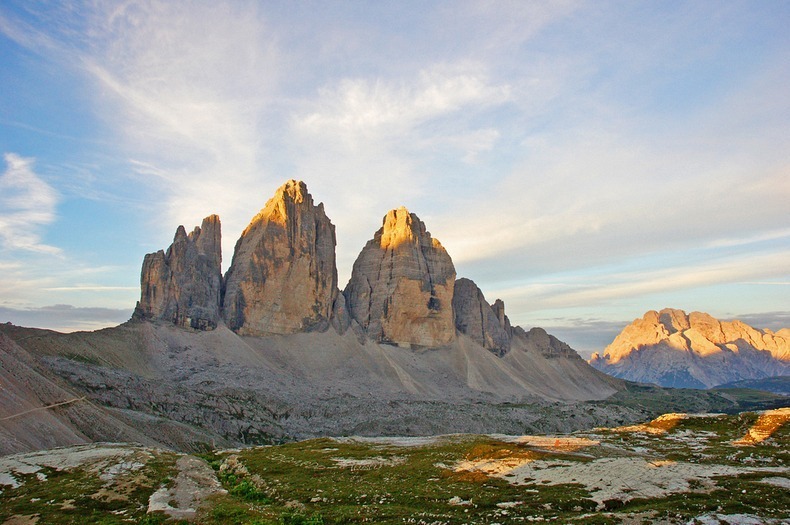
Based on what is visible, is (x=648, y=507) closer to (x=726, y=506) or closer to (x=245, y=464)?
(x=726, y=506)

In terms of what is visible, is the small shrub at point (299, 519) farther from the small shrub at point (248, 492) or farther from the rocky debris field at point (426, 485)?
the small shrub at point (248, 492)

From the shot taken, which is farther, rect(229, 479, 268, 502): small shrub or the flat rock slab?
rect(229, 479, 268, 502): small shrub

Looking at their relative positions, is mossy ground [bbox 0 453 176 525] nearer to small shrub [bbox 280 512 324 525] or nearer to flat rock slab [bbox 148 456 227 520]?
flat rock slab [bbox 148 456 227 520]

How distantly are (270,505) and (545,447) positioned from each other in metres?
26.7

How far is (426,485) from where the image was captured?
34.4 m

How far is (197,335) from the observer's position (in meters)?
195

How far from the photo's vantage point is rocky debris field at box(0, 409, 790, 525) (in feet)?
84.2

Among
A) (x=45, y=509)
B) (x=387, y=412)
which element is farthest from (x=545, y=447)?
(x=387, y=412)

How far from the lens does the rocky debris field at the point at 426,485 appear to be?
84.2 ft

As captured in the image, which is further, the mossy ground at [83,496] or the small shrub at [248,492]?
the small shrub at [248,492]

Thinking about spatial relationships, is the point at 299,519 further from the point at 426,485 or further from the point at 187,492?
the point at 187,492

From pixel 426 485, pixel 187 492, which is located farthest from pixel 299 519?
pixel 187 492

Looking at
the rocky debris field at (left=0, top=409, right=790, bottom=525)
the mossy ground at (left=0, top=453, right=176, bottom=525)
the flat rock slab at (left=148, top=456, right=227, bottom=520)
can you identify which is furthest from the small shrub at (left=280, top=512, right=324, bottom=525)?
the mossy ground at (left=0, top=453, right=176, bottom=525)

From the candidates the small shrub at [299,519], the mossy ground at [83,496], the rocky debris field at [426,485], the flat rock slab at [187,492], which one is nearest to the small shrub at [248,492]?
the rocky debris field at [426,485]
